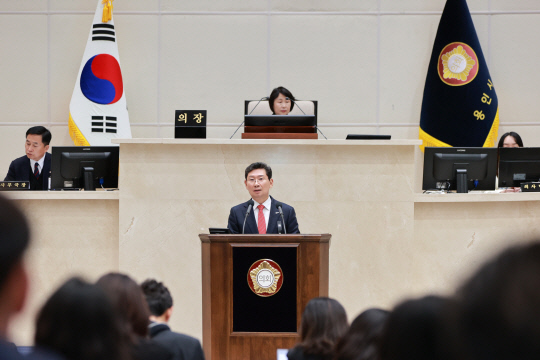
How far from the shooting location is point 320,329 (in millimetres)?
2143

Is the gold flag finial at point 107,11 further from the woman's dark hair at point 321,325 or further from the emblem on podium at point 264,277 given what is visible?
the woman's dark hair at point 321,325

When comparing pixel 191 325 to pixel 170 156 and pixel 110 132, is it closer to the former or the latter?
pixel 170 156

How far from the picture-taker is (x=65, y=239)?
15.5 ft

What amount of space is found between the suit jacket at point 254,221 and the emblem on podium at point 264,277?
2.45ft

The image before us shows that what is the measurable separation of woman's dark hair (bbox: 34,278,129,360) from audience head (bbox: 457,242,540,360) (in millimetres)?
622

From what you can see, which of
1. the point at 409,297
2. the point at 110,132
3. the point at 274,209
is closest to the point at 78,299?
the point at 409,297

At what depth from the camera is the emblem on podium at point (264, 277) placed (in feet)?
11.5

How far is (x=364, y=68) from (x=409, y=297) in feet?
23.0

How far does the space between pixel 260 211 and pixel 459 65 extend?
13.2ft

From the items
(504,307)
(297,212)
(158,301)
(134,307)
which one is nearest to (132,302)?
(134,307)

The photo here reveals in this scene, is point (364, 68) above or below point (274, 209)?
above

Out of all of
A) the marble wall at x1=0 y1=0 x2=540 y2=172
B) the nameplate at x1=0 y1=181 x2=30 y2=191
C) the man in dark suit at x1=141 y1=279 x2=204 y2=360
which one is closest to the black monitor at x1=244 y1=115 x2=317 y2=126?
the nameplate at x1=0 y1=181 x2=30 y2=191

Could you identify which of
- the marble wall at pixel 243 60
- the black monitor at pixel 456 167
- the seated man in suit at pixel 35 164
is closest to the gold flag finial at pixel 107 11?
the marble wall at pixel 243 60

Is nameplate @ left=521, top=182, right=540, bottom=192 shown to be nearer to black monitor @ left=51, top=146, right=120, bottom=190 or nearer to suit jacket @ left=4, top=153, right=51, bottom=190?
black monitor @ left=51, top=146, right=120, bottom=190
